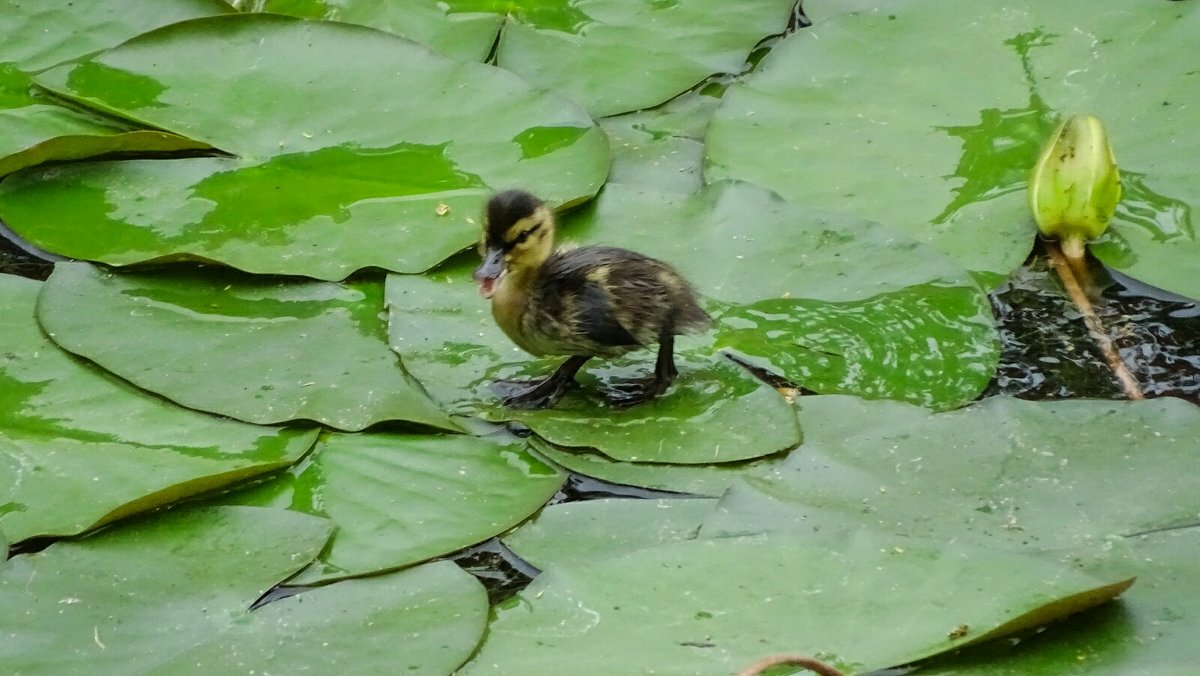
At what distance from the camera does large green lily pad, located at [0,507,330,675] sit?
248cm

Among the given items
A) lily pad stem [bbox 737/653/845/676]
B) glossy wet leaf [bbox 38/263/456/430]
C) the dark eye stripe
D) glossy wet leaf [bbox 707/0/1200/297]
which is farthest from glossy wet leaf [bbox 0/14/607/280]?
Result: lily pad stem [bbox 737/653/845/676]

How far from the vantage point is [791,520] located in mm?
2699

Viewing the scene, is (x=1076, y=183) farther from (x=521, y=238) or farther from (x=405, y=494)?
(x=405, y=494)

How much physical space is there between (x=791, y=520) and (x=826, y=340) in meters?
Result: 0.69

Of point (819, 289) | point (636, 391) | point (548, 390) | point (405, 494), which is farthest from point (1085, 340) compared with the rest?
point (405, 494)

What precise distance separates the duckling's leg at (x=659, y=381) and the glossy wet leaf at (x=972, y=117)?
0.78m

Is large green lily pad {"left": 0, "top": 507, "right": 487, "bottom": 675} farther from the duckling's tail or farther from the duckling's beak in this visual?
the duckling's tail

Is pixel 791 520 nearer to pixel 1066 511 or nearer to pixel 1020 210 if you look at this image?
pixel 1066 511

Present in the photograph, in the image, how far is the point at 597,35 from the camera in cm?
438

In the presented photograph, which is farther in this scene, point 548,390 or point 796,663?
point 548,390

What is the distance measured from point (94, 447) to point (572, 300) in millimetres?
1107

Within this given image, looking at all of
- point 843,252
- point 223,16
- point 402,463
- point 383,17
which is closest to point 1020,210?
point 843,252

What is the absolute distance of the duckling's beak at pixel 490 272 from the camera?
124 inches

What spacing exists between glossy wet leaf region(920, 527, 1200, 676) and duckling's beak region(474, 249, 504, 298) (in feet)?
4.42
